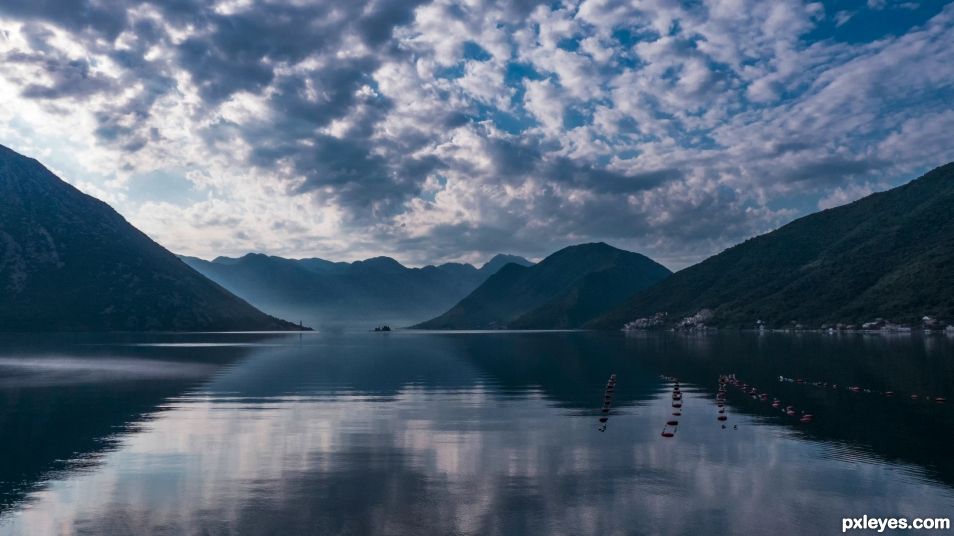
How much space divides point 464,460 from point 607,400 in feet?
94.8

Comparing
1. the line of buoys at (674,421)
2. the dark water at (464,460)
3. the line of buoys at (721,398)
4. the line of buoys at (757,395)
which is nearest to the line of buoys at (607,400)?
the dark water at (464,460)

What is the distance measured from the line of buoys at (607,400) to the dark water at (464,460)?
2.77 feet

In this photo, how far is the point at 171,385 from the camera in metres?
80.0

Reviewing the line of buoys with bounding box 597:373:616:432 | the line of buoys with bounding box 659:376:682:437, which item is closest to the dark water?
the line of buoys with bounding box 659:376:682:437

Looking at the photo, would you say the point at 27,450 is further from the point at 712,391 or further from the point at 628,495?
the point at 712,391

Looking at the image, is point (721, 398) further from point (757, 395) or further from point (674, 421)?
point (674, 421)

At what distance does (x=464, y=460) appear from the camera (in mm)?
36688

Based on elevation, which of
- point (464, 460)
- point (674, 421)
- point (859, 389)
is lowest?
→ point (464, 460)

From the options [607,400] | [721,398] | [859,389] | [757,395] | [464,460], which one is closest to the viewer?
[464,460]

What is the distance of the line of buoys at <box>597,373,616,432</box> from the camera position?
49859 millimetres

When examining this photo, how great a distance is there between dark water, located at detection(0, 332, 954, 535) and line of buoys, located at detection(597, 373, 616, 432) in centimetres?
84

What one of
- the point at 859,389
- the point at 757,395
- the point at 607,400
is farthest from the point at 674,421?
the point at 859,389

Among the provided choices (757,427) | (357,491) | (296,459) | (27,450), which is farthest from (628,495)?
(27,450)

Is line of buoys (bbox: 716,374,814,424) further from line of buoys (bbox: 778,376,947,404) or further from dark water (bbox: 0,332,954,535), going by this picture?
line of buoys (bbox: 778,376,947,404)
